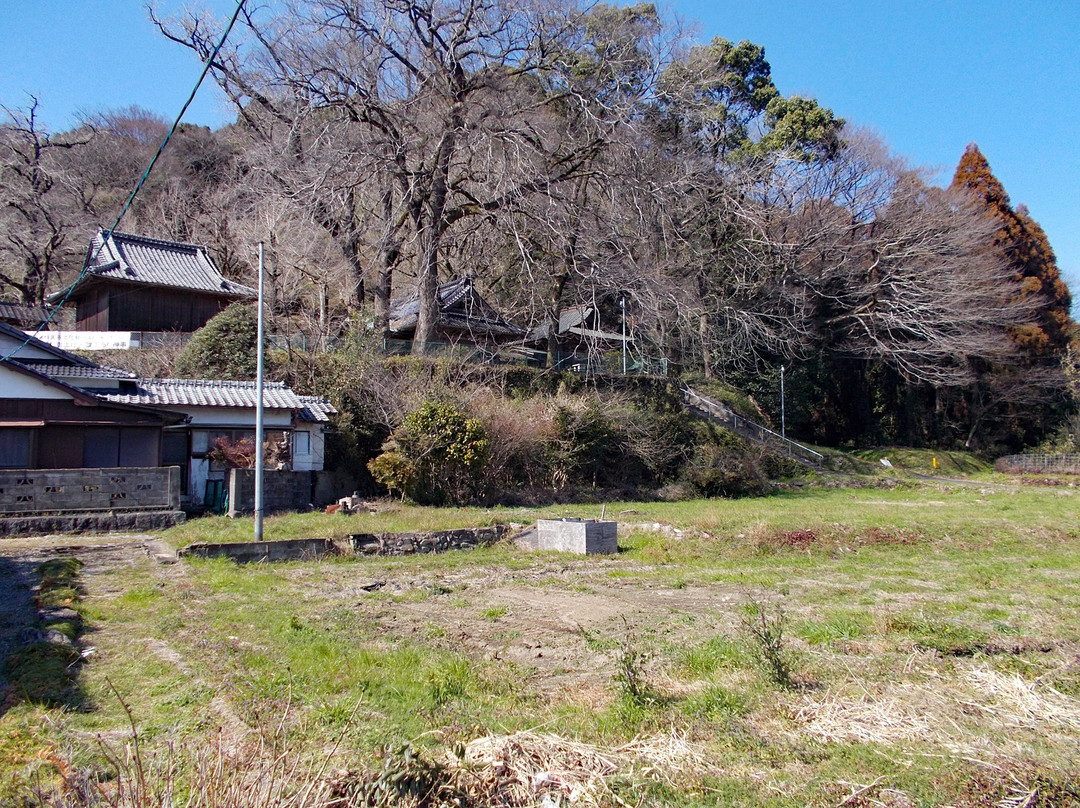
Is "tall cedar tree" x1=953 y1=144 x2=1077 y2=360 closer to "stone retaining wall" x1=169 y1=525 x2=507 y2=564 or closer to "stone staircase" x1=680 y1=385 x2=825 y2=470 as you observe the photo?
"stone staircase" x1=680 y1=385 x2=825 y2=470

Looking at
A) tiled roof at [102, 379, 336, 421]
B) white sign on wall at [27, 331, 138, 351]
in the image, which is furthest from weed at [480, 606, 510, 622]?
white sign on wall at [27, 331, 138, 351]

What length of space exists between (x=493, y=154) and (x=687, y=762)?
2206 cm

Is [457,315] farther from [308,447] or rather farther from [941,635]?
[941,635]

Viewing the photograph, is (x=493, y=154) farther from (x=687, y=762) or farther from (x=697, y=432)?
(x=687, y=762)

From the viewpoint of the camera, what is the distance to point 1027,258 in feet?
132

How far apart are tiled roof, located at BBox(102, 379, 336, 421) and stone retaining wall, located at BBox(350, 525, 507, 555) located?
20.6 ft

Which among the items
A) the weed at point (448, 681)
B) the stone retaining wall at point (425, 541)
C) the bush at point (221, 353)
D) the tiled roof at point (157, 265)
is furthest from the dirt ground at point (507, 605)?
the tiled roof at point (157, 265)

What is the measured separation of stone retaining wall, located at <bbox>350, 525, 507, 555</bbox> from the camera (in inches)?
555

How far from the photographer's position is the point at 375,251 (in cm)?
2744

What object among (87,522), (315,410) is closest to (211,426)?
(315,410)

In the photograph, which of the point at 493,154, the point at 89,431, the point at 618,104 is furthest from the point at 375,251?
the point at 89,431

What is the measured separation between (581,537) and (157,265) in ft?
72.0

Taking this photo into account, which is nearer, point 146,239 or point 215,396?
point 215,396

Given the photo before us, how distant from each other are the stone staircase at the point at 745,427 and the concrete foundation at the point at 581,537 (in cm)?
1801
